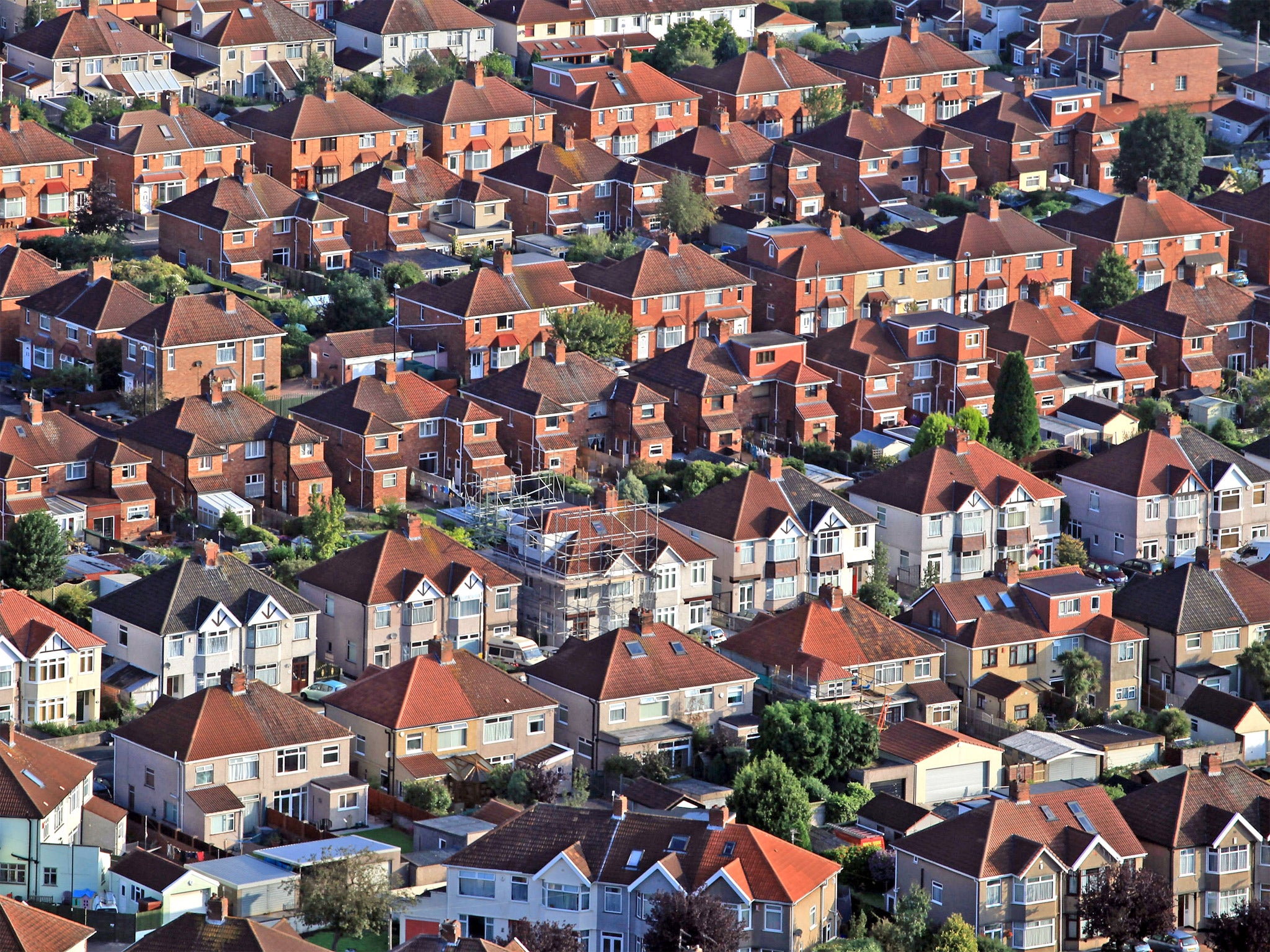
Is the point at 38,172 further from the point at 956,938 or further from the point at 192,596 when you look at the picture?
the point at 956,938

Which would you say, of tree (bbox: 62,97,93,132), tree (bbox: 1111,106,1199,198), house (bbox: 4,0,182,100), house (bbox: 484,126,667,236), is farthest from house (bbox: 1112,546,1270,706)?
house (bbox: 4,0,182,100)

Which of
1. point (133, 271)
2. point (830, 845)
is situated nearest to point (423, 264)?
point (133, 271)

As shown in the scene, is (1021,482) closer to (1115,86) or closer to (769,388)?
(769,388)

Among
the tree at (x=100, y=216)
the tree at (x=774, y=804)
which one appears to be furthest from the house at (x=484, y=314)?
the tree at (x=774, y=804)

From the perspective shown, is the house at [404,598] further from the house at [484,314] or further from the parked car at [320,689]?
the house at [484,314]

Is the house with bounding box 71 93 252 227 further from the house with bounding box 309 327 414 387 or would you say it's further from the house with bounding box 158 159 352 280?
the house with bounding box 309 327 414 387

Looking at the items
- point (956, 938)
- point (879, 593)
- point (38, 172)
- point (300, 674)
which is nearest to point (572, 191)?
point (38, 172)
